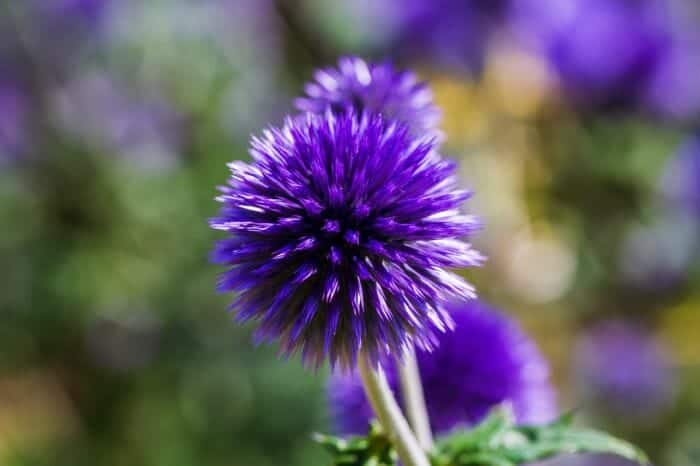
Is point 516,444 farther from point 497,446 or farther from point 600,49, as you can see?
point 600,49

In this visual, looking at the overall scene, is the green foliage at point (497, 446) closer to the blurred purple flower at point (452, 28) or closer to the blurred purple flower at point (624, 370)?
the blurred purple flower at point (624, 370)

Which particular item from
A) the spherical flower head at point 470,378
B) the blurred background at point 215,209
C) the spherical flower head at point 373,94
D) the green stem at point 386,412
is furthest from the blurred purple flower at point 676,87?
the green stem at point 386,412

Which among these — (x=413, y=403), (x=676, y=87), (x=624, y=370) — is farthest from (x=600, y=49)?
(x=413, y=403)

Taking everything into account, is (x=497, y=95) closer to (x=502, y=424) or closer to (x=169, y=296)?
(x=169, y=296)

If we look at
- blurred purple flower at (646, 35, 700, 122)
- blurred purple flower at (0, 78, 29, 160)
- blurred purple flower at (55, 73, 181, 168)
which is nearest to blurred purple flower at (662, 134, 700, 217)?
blurred purple flower at (646, 35, 700, 122)

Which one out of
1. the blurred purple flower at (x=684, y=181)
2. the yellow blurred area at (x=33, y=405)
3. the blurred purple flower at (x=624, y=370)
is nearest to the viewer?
the blurred purple flower at (x=684, y=181)

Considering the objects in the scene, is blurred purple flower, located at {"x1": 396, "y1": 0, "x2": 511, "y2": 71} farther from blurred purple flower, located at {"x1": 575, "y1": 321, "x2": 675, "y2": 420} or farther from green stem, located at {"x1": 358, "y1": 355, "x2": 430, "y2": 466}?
green stem, located at {"x1": 358, "y1": 355, "x2": 430, "y2": 466}
